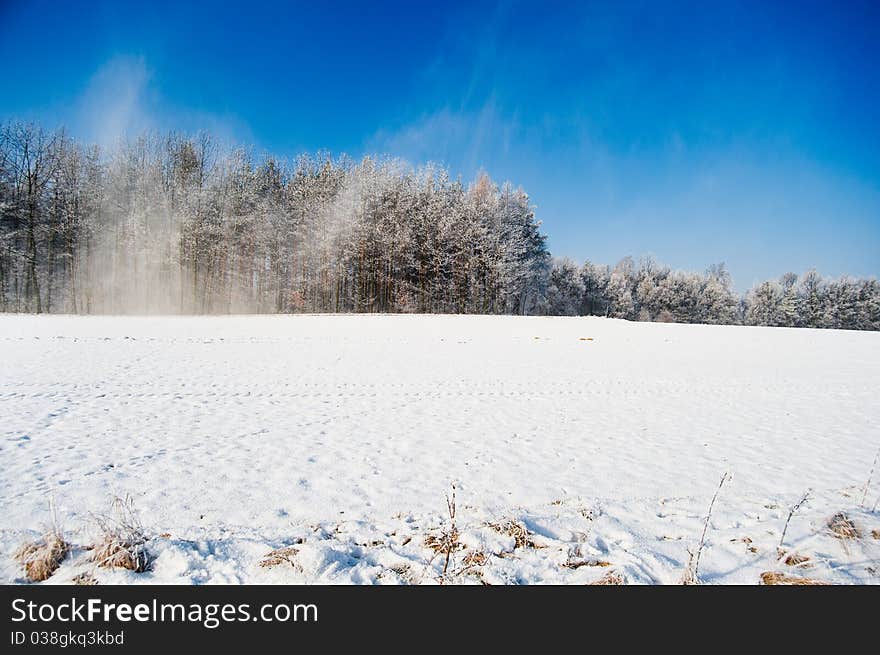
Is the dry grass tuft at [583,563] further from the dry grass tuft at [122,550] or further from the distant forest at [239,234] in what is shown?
the distant forest at [239,234]

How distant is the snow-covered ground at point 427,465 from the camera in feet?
10.1

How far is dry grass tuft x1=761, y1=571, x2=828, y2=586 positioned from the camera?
280 cm

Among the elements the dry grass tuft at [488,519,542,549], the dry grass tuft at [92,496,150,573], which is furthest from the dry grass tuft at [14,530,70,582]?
the dry grass tuft at [488,519,542,549]

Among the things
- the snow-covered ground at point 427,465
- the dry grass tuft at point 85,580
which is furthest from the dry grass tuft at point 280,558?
the dry grass tuft at point 85,580

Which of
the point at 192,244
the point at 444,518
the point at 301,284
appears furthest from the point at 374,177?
the point at 444,518

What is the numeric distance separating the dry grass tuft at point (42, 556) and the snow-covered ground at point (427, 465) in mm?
75

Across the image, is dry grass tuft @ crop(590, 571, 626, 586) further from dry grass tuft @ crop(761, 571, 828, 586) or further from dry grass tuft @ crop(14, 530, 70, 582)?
dry grass tuft @ crop(14, 530, 70, 582)

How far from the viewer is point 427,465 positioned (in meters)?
5.56

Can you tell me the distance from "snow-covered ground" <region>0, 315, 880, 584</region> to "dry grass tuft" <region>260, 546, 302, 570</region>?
0.14ft

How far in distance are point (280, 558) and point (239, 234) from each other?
4033 centimetres

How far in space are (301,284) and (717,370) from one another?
34578 millimetres

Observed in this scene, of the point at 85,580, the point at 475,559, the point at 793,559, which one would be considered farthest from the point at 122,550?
the point at 793,559
